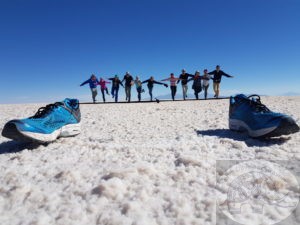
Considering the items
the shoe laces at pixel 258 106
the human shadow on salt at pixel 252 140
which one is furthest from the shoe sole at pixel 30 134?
the shoe laces at pixel 258 106

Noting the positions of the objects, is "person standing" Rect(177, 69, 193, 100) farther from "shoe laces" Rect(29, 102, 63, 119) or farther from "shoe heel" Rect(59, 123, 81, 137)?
"shoe laces" Rect(29, 102, 63, 119)

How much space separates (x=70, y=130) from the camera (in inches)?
178

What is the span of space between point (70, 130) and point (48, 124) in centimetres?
59

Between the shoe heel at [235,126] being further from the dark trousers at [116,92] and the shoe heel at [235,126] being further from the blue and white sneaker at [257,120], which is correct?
the dark trousers at [116,92]

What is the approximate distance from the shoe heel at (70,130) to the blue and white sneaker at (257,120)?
9.69ft

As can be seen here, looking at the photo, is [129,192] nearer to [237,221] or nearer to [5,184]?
[237,221]

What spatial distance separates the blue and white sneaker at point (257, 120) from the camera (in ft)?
11.9

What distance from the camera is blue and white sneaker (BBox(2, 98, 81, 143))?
3.38 meters

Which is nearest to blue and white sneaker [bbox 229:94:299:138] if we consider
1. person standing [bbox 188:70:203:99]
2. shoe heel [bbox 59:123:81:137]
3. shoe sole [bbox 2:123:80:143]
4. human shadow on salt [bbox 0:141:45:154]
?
shoe heel [bbox 59:123:81:137]

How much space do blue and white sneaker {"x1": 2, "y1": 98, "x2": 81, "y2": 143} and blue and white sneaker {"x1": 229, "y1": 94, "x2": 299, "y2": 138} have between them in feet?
9.94

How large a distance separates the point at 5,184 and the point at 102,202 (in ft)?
3.53

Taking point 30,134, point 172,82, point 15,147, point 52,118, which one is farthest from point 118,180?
point 172,82

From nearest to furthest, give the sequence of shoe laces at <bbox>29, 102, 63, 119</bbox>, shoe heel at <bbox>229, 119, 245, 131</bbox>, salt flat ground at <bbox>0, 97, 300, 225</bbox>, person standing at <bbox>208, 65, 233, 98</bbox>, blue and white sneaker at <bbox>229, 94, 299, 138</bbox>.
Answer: salt flat ground at <bbox>0, 97, 300, 225</bbox>, blue and white sneaker at <bbox>229, 94, 299, 138</bbox>, shoe laces at <bbox>29, 102, 63, 119</bbox>, shoe heel at <bbox>229, 119, 245, 131</bbox>, person standing at <bbox>208, 65, 233, 98</bbox>

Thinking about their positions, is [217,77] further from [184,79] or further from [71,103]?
[71,103]
